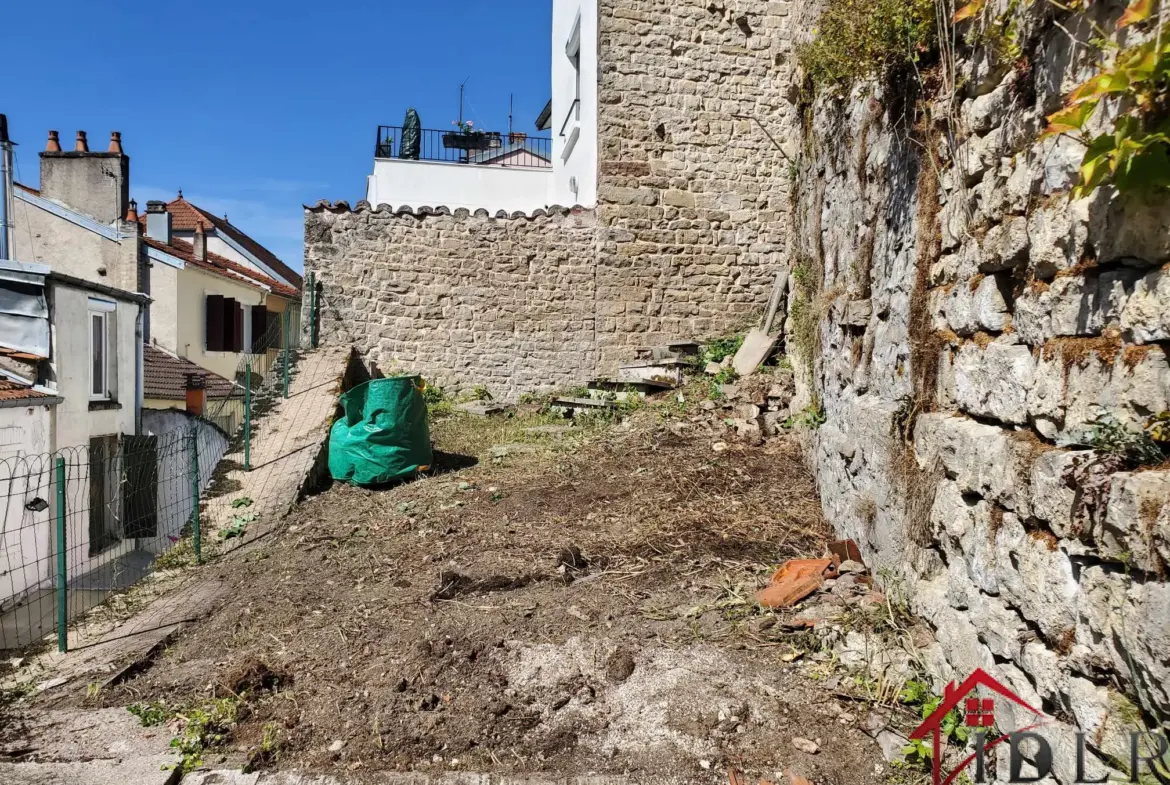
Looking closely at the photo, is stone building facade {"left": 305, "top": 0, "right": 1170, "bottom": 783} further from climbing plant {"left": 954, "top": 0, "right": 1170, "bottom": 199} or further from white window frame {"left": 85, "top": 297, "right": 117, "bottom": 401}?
white window frame {"left": 85, "top": 297, "right": 117, "bottom": 401}

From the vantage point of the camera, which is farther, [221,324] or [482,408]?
[221,324]

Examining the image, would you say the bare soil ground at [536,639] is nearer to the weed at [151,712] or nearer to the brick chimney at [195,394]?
the weed at [151,712]

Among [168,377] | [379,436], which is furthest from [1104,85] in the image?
[168,377]

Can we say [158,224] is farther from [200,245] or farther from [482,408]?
[482,408]

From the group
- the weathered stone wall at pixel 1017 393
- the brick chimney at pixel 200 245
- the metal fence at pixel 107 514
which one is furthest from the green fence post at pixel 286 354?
the brick chimney at pixel 200 245

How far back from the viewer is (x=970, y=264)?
3104 millimetres

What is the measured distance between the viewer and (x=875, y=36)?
388cm

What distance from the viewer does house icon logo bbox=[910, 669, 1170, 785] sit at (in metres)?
1.97

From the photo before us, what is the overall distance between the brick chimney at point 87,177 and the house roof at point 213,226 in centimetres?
670

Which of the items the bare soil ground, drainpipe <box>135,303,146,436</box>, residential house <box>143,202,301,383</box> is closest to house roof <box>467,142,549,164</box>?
residential house <box>143,202,301,383</box>

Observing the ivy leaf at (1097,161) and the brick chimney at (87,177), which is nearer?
the ivy leaf at (1097,161)

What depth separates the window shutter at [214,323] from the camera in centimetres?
1981

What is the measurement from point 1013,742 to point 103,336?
34.4 feet

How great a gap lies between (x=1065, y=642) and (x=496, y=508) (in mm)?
4746
